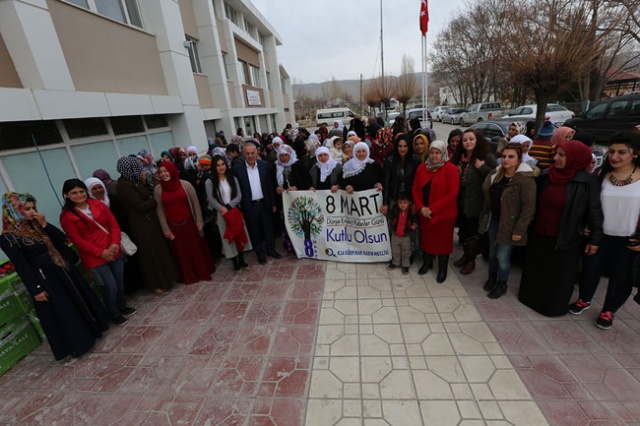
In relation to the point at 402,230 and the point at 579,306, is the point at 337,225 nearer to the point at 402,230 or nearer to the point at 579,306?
the point at 402,230

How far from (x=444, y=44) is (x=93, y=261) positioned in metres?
36.1

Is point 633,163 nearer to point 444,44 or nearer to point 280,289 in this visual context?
point 280,289

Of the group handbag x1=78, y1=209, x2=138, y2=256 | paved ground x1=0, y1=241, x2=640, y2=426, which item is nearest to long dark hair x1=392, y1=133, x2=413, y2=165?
paved ground x1=0, y1=241, x2=640, y2=426

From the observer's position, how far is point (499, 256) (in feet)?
11.3

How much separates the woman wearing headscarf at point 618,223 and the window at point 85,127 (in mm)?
7522

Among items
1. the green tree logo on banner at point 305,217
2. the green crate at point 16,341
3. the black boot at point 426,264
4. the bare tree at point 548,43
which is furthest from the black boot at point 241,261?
the bare tree at point 548,43

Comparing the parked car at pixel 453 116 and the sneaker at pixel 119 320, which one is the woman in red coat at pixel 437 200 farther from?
the parked car at pixel 453 116

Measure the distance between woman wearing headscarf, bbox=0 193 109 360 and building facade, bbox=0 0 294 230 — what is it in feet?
6.00

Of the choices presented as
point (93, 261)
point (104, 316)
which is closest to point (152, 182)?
point (93, 261)

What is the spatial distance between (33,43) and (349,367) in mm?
6314

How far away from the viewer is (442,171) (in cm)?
350

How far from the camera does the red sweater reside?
316 cm

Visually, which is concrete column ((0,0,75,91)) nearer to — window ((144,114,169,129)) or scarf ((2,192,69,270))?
window ((144,114,169,129))

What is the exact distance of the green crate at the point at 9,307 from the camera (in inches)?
118
